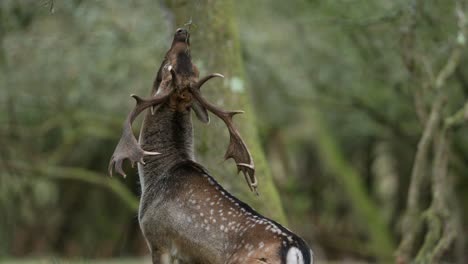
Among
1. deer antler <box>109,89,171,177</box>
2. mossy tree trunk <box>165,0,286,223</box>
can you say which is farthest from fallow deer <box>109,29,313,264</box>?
mossy tree trunk <box>165,0,286,223</box>

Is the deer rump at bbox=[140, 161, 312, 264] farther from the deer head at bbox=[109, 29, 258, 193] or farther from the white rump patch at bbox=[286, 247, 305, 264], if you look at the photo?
the deer head at bbox=[109, 29, 258, 193]

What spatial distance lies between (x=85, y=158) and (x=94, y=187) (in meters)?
1.23

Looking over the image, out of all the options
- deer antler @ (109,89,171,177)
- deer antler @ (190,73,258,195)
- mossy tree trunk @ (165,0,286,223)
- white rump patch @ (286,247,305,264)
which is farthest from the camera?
mossy tree trunk @ (165,0,286,223)

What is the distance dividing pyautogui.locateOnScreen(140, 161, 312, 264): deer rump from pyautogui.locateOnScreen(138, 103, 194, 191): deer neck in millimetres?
223

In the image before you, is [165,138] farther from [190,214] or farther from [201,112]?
[190,214]

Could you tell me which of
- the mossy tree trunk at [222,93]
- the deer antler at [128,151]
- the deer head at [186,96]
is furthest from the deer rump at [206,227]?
the mossy tree trunk at [222,93]

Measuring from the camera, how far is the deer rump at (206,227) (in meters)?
6.12

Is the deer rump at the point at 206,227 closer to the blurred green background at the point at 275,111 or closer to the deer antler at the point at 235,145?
the deer antler at the point at 235,145

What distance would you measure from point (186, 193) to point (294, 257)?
1316 millimetres

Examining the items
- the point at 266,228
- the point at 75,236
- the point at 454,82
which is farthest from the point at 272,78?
the point at 266,228

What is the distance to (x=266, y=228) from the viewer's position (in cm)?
626

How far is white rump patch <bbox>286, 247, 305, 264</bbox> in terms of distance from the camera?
19.7ft

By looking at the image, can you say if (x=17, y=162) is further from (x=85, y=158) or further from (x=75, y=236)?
(x=75, y=236)

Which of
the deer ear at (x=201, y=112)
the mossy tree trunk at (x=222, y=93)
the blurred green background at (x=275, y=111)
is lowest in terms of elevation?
the blurred green background at (x=275, y=111)
